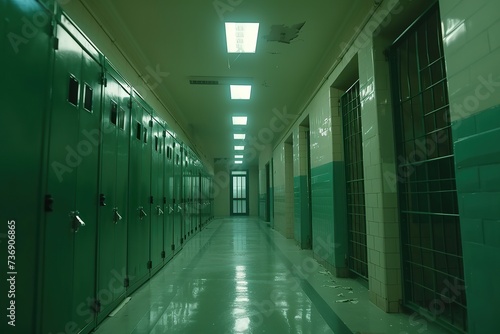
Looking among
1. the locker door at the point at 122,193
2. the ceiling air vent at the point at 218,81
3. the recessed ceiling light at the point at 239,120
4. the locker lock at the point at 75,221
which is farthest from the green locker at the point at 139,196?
the recessed ceiling light at the point at 239,120

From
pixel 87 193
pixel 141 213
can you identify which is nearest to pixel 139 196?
pixel 141 213

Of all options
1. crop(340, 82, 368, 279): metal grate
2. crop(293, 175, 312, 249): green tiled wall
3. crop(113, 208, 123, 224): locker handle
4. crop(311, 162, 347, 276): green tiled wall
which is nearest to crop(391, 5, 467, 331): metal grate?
crop(340, 82, 368, 279): metal grate

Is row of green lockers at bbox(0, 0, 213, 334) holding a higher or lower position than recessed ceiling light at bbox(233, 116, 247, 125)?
lower

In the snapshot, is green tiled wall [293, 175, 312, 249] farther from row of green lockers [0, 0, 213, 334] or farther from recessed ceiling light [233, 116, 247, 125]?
row of green lockers [0, 0, 213, 334]

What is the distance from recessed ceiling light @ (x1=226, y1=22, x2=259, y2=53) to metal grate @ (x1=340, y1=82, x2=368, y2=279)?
1.49m
